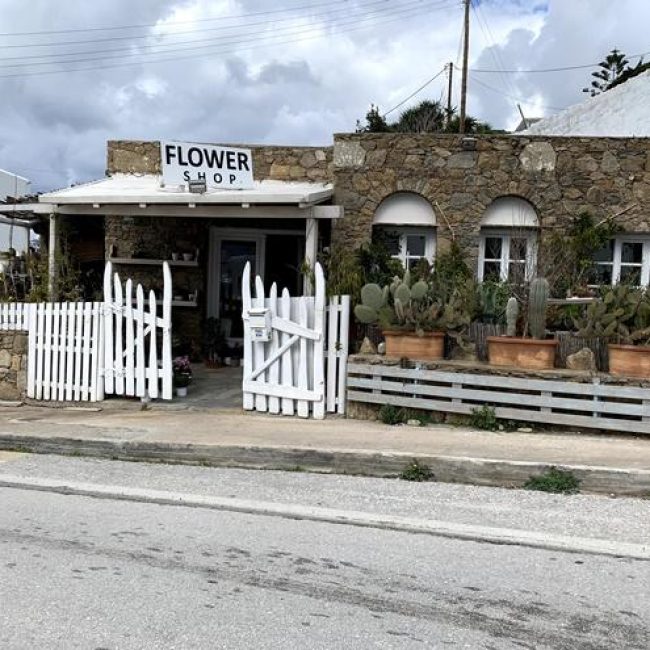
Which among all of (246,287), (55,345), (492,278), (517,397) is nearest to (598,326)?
(517,397)

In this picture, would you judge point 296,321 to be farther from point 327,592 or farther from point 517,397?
point 327,592

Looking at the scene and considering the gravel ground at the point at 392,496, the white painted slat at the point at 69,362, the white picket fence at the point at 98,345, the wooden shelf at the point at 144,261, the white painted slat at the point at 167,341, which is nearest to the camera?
the gravel ground at the point at 392,496

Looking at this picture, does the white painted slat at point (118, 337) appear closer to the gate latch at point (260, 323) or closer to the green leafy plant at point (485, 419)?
the gate latch at point (260, 323)

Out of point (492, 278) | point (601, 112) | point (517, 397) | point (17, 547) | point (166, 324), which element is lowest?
point (17, 547)

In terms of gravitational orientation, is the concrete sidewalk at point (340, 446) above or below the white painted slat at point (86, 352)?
below

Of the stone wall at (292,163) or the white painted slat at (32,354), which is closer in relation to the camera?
the white painted slat at (32,354)

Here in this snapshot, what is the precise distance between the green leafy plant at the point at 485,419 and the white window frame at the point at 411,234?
464 cm

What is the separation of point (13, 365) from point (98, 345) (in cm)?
156

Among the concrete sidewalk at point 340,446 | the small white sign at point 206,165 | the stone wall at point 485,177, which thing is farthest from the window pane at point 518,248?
the small white sign at point 206,165

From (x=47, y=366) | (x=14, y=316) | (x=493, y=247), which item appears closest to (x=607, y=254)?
(x=493, y=247)

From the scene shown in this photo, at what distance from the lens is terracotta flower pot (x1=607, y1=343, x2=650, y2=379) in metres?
7.61

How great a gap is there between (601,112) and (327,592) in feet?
45.9

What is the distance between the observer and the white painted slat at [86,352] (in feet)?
32.1

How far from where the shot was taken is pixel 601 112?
15461 millimetres
